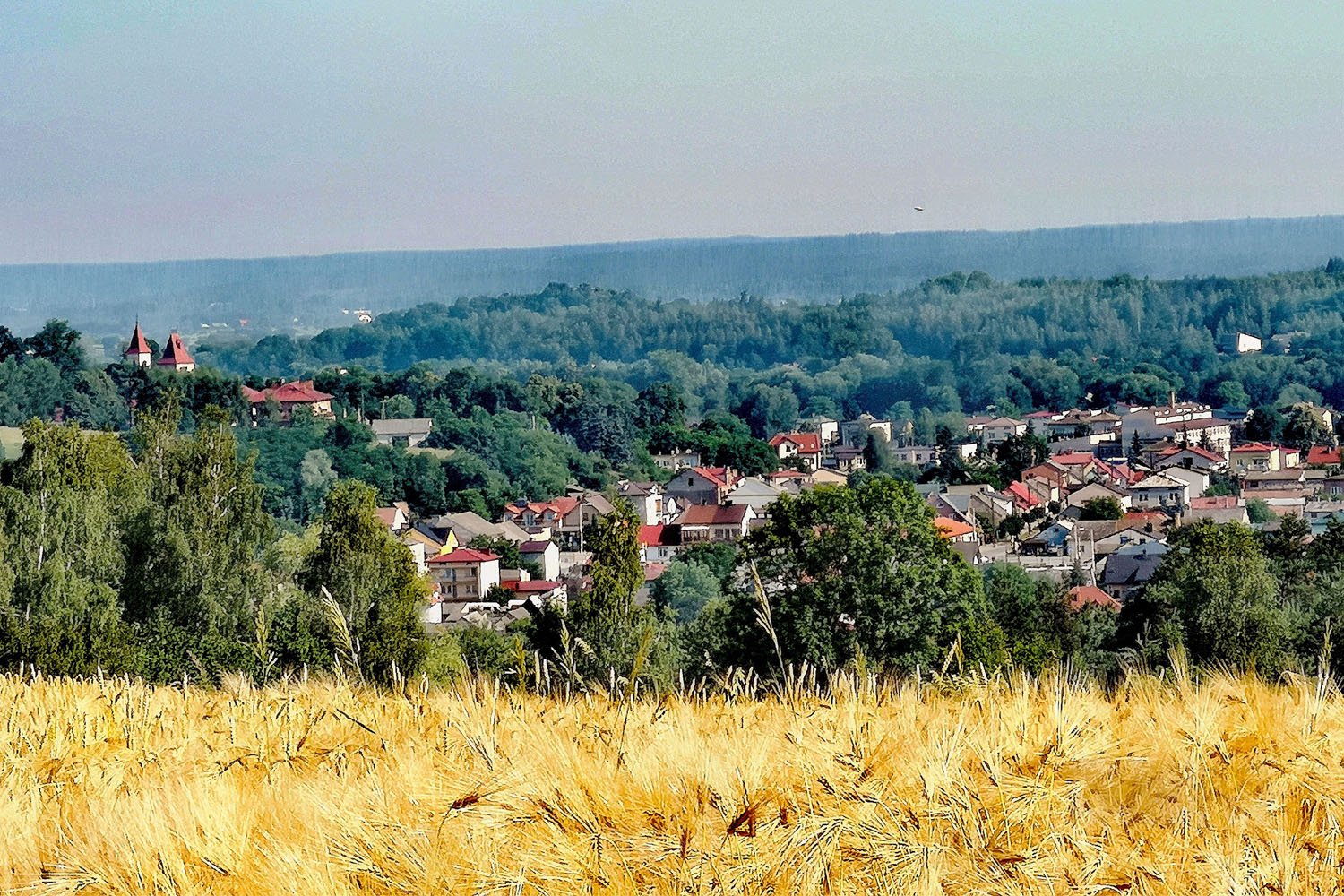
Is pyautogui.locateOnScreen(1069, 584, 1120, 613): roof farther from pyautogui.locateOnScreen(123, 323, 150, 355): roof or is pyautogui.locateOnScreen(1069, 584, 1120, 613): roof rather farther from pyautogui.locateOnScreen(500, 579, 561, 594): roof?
pyautogui.locateOnScreen(123, 323, 150, 355): roof

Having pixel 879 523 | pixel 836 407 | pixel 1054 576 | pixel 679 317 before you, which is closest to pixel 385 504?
pixel 1054 576

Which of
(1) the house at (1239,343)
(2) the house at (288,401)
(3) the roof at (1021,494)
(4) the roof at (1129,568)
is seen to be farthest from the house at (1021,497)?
(1) the house at (1239,343)

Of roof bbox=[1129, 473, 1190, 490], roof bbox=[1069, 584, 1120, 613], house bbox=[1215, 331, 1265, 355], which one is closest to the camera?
roof bbox=[1069, 584, 1120, 613]

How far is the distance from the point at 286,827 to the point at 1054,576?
30.0 m

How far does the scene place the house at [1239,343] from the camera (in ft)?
418

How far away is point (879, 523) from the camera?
405 inches

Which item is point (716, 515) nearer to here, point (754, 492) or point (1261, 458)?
point (754, 492)

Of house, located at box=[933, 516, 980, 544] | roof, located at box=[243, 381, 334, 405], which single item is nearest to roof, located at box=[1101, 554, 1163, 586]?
house, located at box=[933, 516, 980, 544]

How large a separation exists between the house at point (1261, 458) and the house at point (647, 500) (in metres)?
20.6

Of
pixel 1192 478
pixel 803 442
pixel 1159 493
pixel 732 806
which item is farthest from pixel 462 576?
pixel 803 442

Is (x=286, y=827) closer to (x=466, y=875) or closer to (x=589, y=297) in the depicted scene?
(x=466, y=875)

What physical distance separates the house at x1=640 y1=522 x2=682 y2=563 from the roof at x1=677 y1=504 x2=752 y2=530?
2.08 feet

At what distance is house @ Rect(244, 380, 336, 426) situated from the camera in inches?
2405

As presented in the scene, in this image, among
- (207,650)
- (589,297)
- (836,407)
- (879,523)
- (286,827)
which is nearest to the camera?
(286,827)
